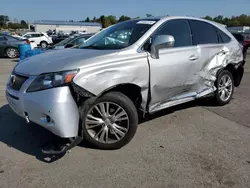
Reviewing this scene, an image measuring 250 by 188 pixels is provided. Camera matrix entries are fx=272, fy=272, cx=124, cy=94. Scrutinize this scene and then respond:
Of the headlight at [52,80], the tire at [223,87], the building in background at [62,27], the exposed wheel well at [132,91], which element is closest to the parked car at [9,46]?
the tire at [223,87]

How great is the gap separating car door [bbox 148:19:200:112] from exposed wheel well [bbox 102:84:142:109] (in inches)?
8.0

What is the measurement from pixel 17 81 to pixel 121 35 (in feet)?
5.48

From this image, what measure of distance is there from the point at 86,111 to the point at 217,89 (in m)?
2.85

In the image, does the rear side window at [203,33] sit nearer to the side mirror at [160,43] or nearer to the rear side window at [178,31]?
the rear side window at [178,31]

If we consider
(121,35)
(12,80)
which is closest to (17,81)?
(12,80)

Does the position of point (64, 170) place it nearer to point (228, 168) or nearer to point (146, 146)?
point (146, 146)

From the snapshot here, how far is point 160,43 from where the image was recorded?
3615mm

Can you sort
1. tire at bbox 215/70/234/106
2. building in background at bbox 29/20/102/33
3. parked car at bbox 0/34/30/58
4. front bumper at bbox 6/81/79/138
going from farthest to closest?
building in background at bbox 29/20/102/33 → parked car at bbox 0/34/30/58 → tire at bbox 215/70/234/106 → front bumper at bbox 6/81/79/138

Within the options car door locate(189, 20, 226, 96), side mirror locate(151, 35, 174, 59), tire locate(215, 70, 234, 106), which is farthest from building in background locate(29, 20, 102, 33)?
side mirror locate(151, 35, 174, 59)

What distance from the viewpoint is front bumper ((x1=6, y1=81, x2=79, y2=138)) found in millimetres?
2977

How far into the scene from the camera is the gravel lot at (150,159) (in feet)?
9.27

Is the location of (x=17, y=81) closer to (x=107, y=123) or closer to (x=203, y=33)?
(x=107, y=123)

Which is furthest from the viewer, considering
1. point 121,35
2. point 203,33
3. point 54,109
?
point 203,33

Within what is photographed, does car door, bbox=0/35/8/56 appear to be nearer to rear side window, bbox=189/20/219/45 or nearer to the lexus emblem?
the lexus emblem
